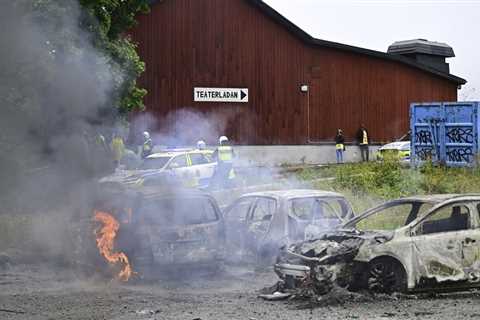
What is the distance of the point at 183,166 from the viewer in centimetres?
1877

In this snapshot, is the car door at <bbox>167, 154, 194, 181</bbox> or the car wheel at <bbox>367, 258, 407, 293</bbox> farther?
the car door at <bbox>167, 154, 194, 181</bbox>

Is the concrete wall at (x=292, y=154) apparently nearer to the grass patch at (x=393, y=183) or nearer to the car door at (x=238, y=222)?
the grass patch at (x=393, y=183)

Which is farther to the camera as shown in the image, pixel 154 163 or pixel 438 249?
pixel 154 163

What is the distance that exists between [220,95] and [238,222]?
59.8ft

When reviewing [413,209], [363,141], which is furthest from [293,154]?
[413,209]

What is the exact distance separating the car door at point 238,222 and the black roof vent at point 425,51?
3012 cm

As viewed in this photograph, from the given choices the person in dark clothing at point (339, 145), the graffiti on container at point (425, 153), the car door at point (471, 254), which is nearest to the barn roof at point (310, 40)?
the person in dark clothing at point (339, 145)

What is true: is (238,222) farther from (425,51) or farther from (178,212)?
(425,51)

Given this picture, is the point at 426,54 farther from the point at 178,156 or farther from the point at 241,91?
the point at 178,156

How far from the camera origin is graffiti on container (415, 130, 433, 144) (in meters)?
21.6

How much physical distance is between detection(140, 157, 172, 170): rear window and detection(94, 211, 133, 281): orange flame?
7610 millimetres

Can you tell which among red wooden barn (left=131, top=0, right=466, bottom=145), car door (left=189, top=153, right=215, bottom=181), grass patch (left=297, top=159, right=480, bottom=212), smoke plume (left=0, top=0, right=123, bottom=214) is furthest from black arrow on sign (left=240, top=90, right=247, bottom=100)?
smoke plume (left=0, top=0, right=123, bottom=214)

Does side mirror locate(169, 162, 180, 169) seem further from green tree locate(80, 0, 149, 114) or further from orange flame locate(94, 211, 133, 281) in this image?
orange flame locate(94, 211, 133, 281)

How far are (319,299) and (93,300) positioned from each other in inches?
114
